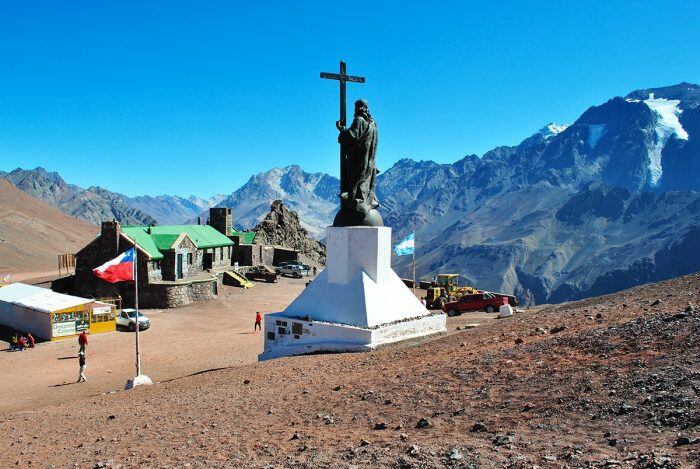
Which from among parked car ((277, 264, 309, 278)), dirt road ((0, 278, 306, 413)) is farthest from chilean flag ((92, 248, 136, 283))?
parked car ((277, 264, 309, 278))

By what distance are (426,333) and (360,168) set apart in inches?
209

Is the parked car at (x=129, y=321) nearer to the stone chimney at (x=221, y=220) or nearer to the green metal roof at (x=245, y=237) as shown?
the stone chimney at (x=221, y=220)

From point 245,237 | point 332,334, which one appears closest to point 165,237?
point 245,237

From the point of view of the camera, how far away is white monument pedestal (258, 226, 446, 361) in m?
15.6

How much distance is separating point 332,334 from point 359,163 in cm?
533

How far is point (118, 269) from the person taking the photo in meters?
19.5

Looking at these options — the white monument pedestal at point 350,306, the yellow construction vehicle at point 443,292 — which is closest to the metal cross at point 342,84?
the white monument pedestal at point 350,306

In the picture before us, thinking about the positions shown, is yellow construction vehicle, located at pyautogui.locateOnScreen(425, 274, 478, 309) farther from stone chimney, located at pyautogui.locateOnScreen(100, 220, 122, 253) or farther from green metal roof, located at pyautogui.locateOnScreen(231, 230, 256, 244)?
green metal roof, located at pyautogui.locateOnScreen(231, 230, 256, 244)

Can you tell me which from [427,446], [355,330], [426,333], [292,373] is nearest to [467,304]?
[426,333]

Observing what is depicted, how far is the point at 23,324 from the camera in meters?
27.8

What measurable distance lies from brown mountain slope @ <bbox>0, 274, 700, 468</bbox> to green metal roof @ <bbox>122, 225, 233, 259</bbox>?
25.7 meters

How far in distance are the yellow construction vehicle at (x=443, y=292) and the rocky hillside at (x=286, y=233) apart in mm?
32174

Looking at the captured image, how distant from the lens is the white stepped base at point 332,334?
1482 cm

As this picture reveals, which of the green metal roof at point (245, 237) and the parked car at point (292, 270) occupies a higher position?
the green metal roof at point (245, 237)
